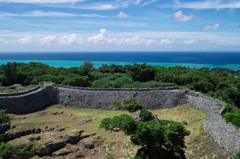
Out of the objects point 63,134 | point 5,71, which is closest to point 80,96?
point 63,134

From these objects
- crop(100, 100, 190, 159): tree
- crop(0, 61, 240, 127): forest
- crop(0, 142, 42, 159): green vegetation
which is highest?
crop(0, 61, 240, 127): forest

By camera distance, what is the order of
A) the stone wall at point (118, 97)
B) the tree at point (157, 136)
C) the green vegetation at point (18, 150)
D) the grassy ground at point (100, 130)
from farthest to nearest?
the stone wall at point (118, 97)
the grassy ground at point (100, 130)
the green vegetation at point (18, 150)
the tree at point (157, 136)

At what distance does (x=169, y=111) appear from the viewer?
63.3ft

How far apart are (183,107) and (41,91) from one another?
17.4 metres

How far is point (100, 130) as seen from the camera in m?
15.5

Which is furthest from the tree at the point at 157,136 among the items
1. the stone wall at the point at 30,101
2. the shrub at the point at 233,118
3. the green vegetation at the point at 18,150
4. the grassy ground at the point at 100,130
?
the stone wall at the point at 30,101

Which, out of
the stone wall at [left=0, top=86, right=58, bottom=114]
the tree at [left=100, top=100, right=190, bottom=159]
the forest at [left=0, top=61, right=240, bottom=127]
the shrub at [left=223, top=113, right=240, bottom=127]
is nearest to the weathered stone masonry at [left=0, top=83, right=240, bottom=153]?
the stone wall at [left=0, top=86, right=58, bottom=114]

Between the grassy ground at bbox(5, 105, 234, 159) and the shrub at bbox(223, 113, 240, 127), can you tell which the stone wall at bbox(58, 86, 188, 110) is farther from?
the shrub at bbox(223, 113, 240, 127)

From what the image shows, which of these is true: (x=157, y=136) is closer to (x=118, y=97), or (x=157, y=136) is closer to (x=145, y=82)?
(x=118, y=97)

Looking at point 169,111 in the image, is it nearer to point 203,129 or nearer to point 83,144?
point 203,129

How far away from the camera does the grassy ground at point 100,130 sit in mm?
12555

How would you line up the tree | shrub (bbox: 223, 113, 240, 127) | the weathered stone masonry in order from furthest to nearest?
the weathered stone masonry, shrub (bbox: 223, 113, 240, 127), the tree

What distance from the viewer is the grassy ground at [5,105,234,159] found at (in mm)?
12555

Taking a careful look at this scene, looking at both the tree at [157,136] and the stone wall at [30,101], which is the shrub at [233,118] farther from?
the stone wall at [30,101]
